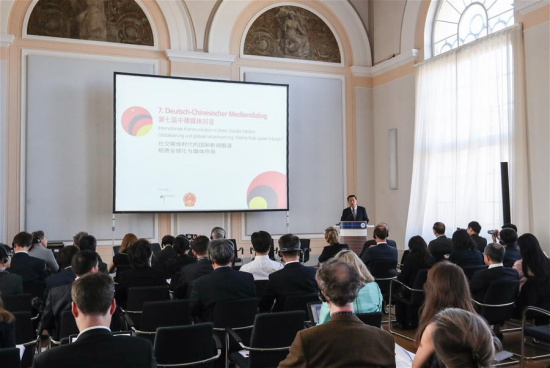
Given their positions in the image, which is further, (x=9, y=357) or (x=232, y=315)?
(x=232, y=315)

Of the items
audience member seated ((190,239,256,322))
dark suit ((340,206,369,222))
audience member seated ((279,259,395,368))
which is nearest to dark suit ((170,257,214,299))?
audience member seated ((190,239,256,322))

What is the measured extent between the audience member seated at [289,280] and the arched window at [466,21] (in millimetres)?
6200

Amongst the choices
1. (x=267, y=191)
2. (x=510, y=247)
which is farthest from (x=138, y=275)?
(x=267, y=191)

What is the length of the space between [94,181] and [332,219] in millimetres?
4798

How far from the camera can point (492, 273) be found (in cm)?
470

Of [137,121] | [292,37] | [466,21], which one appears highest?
[292,37]

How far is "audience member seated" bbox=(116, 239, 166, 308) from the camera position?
4824 millimetres

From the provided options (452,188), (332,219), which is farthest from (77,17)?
(452,188)

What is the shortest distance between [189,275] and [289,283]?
3.36ft

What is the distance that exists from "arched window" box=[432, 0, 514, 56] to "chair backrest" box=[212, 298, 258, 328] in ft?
22.5

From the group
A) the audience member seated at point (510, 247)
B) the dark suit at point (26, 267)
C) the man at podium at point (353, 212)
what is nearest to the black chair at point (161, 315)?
the dark suit at point (26, 267)

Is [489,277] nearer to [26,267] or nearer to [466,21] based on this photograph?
[26,267]

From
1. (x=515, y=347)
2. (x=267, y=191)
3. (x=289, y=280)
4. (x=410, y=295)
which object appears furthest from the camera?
(x=267, y=191)

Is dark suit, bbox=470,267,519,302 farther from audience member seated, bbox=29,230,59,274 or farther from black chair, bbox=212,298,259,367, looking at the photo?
audience member seated, bbox=29,230,59,274
